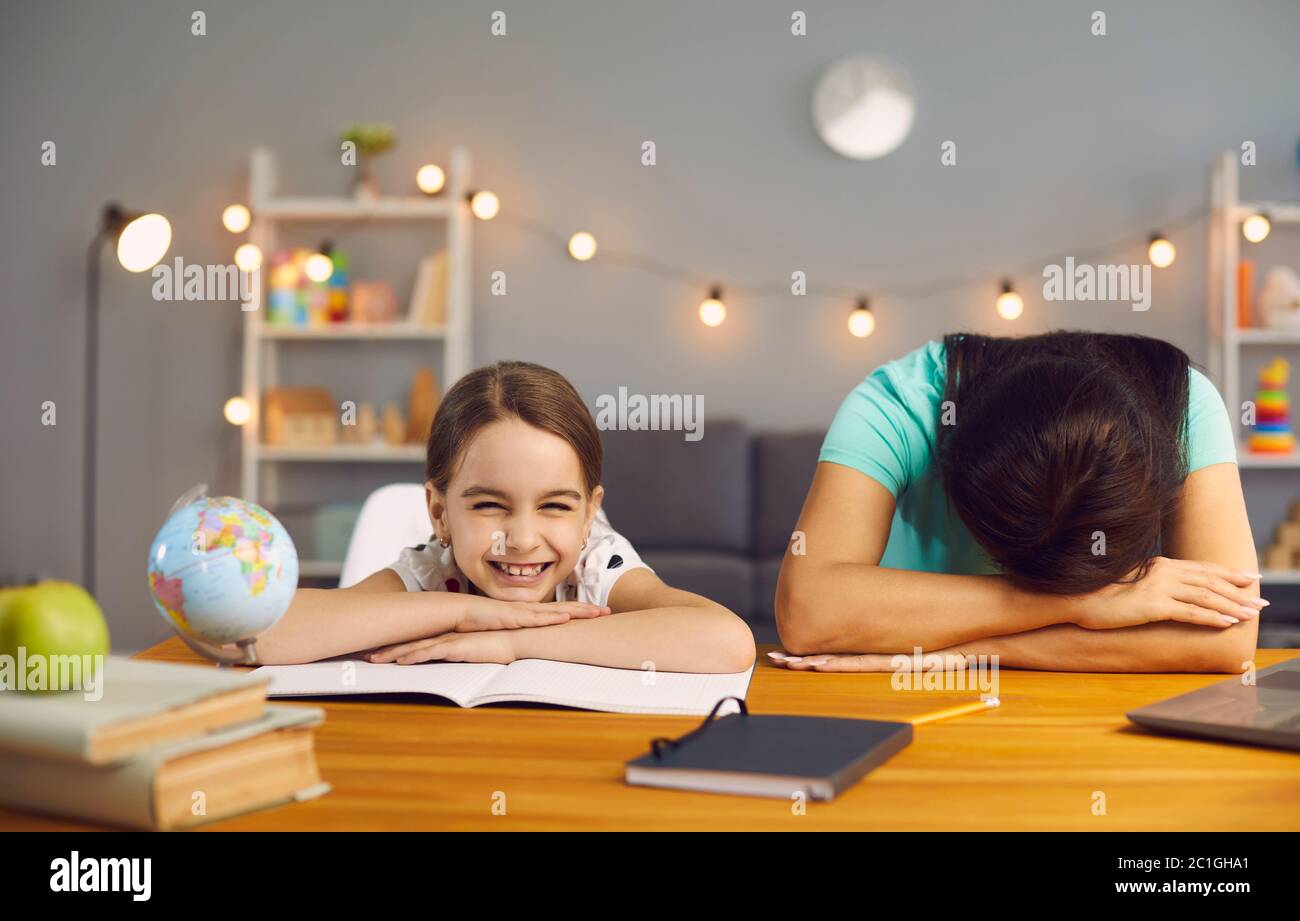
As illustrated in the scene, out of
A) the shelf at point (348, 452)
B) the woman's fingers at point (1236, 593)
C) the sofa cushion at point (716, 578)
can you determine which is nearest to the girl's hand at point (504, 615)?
the woman's fingers at point (1236, 593)

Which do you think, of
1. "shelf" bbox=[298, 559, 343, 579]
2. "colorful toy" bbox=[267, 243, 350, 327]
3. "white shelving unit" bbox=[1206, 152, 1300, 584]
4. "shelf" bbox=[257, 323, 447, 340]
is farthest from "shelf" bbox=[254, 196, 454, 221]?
"white shelving unit" bbox=[1206, 152, 1300, 584]

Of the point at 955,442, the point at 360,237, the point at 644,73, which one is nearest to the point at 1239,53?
the point at 644,73

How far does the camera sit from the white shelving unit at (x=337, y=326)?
3.79 meters

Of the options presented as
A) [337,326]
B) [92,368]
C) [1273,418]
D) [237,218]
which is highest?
[237,218]

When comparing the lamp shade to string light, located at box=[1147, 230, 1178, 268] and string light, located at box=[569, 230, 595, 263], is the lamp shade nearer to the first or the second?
string light, located at box=[569, 230, 595, 263]

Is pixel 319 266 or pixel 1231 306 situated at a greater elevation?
pixel 319 266

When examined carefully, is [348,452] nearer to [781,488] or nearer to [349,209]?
[349,209]

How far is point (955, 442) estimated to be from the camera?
3.76 ft

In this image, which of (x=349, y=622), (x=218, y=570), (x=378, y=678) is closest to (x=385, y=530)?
(x=349, y=622)

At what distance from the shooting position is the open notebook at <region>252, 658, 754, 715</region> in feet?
2.94

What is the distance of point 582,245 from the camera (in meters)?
4.01

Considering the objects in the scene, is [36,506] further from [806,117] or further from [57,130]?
[806,117]

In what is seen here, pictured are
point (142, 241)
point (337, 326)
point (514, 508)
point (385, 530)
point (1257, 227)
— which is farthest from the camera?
Answer: point (337, 326)

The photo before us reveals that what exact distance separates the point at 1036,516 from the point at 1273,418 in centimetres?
313
